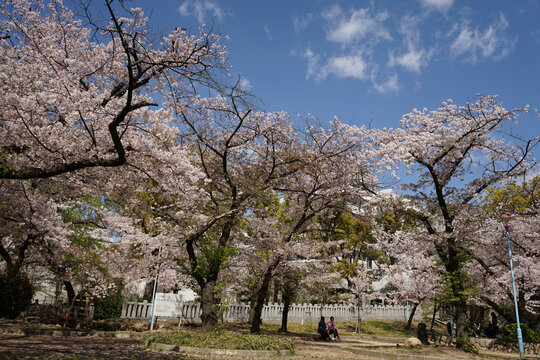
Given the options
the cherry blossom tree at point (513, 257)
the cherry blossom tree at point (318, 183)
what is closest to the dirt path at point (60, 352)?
the cherry blossom tree at point (318, 183)

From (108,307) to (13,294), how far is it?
4140 millimetres

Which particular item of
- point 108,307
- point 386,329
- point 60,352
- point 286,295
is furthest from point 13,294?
point 386,329

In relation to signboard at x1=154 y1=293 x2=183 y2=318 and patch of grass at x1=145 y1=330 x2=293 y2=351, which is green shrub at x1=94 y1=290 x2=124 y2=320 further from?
patch of grass at x1=145 y1=330 x2=293 y2=351

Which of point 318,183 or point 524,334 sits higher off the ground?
point 318,183

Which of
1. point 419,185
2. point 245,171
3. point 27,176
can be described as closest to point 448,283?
point 419,185

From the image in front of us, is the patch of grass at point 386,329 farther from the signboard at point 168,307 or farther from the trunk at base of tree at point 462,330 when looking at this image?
the signboard at point 168,307

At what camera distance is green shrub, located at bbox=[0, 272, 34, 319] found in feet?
47.1

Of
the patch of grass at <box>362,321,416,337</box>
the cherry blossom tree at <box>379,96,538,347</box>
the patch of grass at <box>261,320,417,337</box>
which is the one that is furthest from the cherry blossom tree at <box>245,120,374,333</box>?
the patch of grass at <box>362,321,416,337</box>

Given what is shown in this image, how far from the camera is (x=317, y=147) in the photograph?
17.7 metres

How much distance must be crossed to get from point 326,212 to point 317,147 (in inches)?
143

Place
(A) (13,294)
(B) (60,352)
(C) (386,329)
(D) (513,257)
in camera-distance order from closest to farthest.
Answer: (B) (60,352)
(A) (13,294)
(D) (513,257)
(C) (386,329)

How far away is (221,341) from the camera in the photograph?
10.9 meters

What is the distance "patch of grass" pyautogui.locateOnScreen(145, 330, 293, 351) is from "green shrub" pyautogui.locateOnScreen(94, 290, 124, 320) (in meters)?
7.37

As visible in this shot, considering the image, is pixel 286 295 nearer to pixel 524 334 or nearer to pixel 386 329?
pixel 524 334
